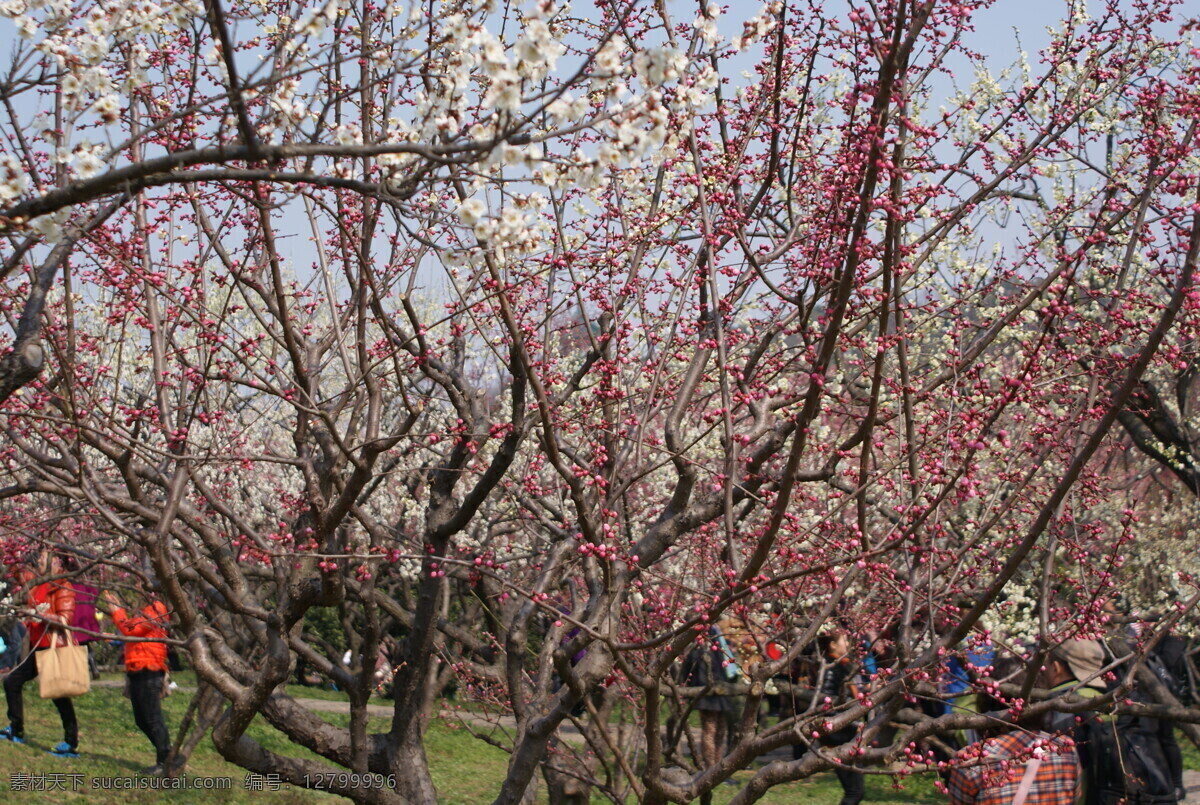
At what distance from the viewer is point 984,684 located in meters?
3.40

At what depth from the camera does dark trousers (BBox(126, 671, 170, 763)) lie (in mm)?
9516

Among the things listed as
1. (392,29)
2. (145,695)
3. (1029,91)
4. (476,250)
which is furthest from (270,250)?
(145,695)

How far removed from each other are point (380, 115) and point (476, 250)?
7.56 feet

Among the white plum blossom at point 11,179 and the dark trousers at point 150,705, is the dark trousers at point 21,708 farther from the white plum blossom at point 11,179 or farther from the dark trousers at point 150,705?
the white plum blossom at point 11,179

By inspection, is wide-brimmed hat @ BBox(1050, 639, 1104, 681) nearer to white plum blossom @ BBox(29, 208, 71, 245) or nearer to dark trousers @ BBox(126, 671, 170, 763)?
white plum blossom @ BBox(29, 208, 71, 245)

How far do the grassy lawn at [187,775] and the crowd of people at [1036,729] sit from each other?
101 inches

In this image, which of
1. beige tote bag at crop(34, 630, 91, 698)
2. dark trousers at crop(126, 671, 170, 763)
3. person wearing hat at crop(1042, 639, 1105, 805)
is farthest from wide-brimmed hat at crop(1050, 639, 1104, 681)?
beige tote bag at crop(34, 630, 91, 698)

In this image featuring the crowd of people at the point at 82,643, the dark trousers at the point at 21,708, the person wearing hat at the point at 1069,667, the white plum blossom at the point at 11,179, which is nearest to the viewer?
the white plum blossom at the point at 11,179

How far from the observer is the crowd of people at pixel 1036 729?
351 centimetres

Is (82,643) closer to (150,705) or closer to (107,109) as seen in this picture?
(150,705)

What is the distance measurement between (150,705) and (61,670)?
30.2 inches

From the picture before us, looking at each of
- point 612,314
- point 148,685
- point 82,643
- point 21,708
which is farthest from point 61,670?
point 612,314

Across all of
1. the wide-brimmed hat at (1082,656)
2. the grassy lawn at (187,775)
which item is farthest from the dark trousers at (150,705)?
the wide-brimmed hat at (1082,656)

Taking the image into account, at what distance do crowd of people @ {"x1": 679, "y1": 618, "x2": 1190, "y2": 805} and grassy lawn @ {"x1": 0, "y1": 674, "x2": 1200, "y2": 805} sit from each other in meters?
2.57
